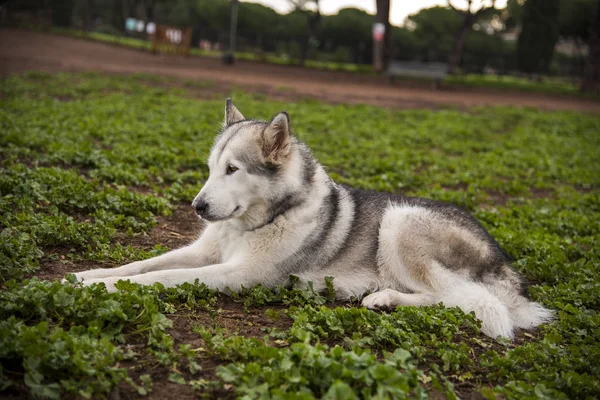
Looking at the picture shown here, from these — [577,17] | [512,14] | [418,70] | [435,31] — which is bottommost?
[418,70]

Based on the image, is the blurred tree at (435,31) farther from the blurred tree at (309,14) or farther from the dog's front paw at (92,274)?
the dog's front paw at (92,274)

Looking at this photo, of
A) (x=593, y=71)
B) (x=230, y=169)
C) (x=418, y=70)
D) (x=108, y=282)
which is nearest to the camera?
(x=108, y=282)

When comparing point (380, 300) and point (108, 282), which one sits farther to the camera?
point (380, 300)

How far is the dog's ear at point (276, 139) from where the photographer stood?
4.39m

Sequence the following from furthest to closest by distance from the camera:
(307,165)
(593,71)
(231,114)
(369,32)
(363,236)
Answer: (369,32) < (593,71) < (231,114) < (363,236) < (307,165)

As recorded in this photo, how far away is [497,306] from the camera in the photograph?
14.2 feet

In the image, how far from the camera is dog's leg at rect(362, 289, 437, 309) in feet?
14.7

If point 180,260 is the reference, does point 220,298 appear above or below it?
below

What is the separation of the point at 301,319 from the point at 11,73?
50.7ft

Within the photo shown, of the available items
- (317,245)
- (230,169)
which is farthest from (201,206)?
(317,245)

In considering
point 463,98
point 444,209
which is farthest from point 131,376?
point 463,98

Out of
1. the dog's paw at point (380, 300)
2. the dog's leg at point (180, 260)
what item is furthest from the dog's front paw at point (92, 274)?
the dog's paw at point (380, 300)

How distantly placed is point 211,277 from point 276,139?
1.21 metres

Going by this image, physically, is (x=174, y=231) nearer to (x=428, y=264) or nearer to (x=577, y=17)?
(x=428, y=264)
